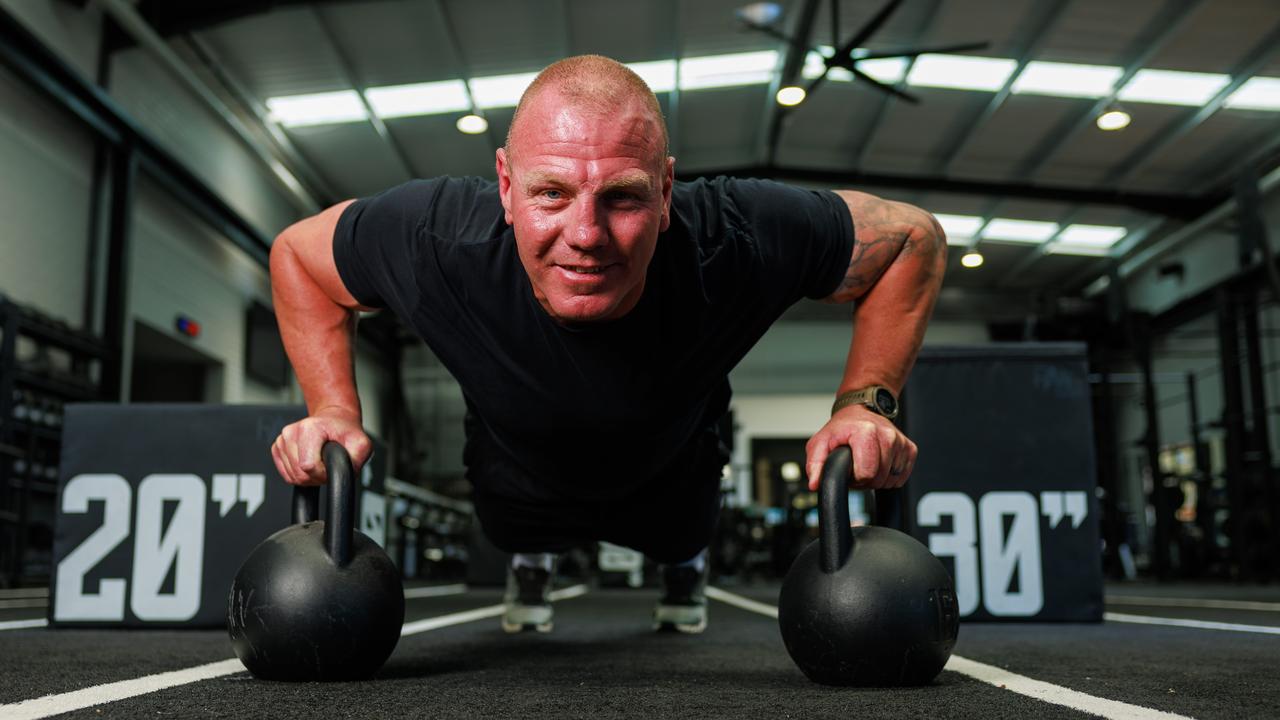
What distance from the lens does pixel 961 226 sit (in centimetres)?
1130

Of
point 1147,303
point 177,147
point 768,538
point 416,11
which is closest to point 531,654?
point 416,11

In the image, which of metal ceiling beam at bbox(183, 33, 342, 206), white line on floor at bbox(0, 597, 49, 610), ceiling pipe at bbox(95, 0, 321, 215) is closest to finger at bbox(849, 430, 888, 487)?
white line on floor at bbox(0, 597, 49, 610)

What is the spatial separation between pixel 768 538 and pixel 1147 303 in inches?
243

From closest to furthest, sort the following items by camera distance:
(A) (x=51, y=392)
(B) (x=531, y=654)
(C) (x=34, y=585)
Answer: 1. (B) (x=531, y=654)
2. (C) (x=34, y=585)
3. (A) (x=51, y=392)

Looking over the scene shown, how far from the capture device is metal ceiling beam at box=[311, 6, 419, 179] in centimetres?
694

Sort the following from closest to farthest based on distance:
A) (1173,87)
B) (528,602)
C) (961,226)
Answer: (528,602), (1173,87), (961,226)

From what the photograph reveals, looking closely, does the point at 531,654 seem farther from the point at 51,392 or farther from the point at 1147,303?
the point at 1147,303

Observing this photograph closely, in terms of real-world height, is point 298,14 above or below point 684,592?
above

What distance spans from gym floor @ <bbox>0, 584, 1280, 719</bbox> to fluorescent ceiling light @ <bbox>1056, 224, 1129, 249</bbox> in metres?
9.90

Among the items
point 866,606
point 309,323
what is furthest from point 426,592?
point 866,606

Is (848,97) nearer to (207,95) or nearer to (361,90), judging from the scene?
(361,90)

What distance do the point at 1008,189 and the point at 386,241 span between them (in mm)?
9626

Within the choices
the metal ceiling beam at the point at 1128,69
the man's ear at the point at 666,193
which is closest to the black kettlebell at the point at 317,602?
the man's ear at the point at 666,193

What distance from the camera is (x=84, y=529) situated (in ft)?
7.43
